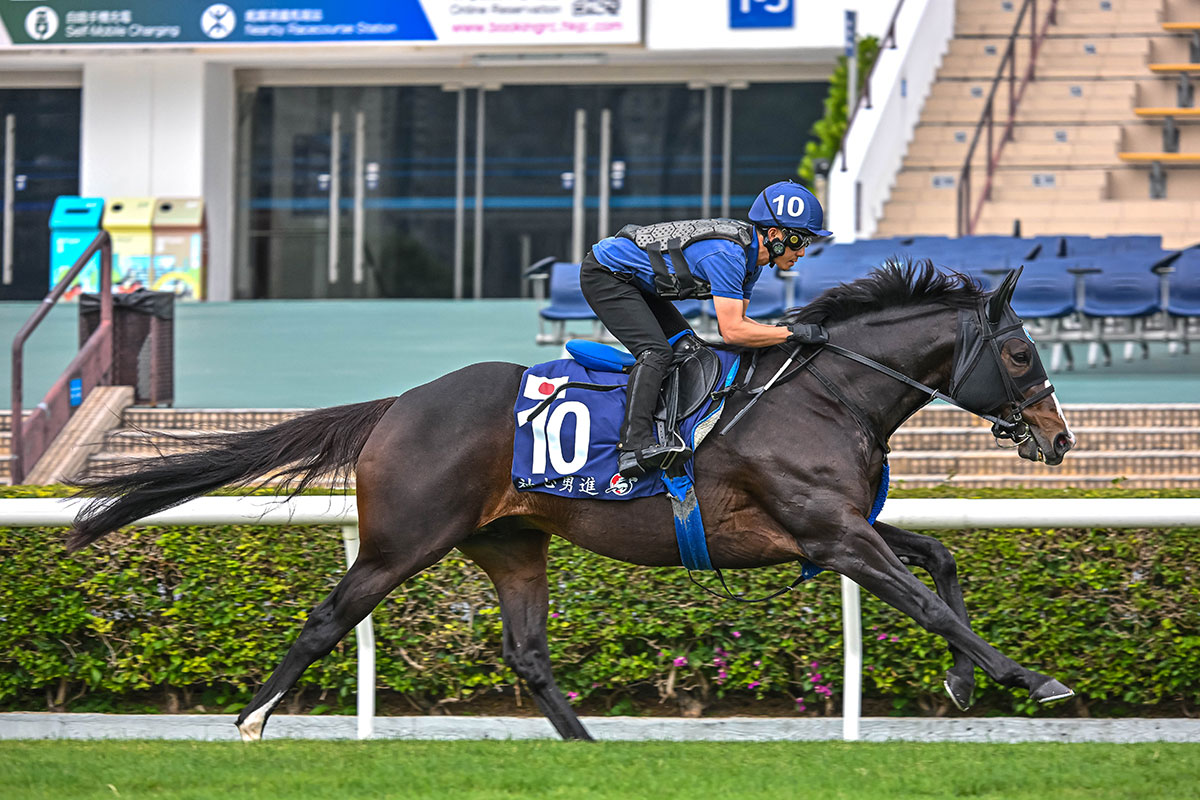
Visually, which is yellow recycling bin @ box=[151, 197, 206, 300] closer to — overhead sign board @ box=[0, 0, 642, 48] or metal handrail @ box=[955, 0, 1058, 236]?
overhead sign board @ box=[0, 0, 642, 48]

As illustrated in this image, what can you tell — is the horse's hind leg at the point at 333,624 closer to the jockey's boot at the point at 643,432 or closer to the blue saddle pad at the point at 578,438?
the blue saddle pad at the point at 578,438

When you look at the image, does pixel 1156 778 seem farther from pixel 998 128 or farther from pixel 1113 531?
pixel 998 128

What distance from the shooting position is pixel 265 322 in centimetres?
1655

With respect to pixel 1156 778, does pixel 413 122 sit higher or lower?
higher

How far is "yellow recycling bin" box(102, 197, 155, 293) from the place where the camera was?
20.4m

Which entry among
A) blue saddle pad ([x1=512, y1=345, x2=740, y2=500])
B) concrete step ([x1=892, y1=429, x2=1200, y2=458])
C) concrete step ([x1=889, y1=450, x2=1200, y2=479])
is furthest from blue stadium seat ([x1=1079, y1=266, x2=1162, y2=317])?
Answer: blue saddle pad ([x1=512, y1=345, x2=740, y2=500])

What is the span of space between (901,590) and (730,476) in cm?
65

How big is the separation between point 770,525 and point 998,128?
15761 millimetres

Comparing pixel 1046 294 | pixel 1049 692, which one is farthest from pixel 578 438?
pixel 1046 294

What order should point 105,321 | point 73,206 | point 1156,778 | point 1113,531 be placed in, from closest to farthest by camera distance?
point 1156,778 < point 1113,531 < point 105,321 < point 73,206

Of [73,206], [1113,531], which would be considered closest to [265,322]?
[73,206]

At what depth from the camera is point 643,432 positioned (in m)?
4.32

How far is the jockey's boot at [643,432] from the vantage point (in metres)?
4.29

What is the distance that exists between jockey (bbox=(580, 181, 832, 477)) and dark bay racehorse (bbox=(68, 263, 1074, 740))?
18cm
